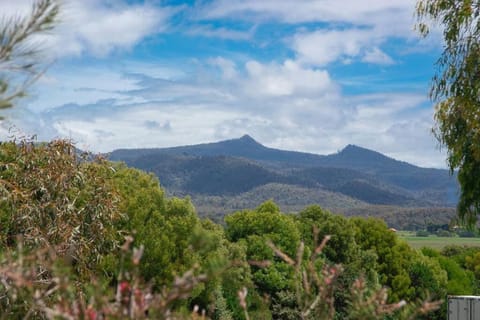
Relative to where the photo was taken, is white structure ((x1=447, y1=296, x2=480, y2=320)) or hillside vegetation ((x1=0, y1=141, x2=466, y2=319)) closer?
hillside vegetation ((x1=0, y1=141, x2=466, y2=319))

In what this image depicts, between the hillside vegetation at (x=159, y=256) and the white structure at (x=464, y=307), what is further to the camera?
the white structure at (x=464, y=307)

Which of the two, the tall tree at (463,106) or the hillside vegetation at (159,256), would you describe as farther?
the tall tree at (463,106)

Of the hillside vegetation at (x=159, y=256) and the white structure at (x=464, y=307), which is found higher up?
the hillside vegetation at (x=159, y=256)

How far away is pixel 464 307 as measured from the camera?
22.4 meters

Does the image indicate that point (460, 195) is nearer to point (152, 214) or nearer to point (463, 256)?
point (152, 214)

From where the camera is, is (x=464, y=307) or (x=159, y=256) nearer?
(x=464, y=307)

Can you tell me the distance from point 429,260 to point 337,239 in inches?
486

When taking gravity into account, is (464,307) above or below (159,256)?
below

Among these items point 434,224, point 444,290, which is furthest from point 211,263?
point 434,224

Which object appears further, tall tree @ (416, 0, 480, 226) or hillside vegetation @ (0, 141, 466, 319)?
tall tree @ (416, 0, 480, 226)

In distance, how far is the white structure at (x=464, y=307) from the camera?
22.4m

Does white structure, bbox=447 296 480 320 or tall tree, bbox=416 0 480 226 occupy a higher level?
tall tree, bbox=416 0 480 226

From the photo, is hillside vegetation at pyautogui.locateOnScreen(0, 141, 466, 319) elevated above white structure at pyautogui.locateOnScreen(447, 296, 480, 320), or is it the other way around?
hillside vegetation at pyautogui.locateOnScreen(0, 141, 466, 319)

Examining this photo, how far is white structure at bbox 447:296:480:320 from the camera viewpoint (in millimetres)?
22391
